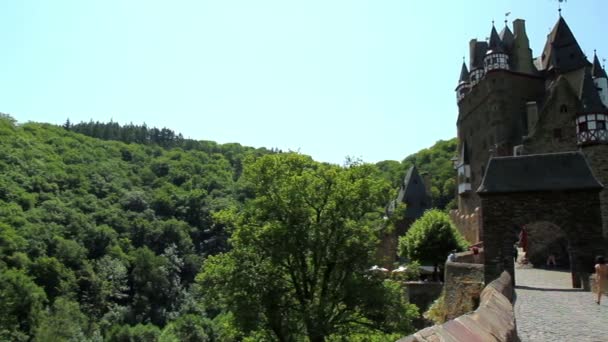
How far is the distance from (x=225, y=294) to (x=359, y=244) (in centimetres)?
582

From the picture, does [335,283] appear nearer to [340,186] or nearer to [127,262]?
[340,186]

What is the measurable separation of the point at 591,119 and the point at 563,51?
1279 centimetres

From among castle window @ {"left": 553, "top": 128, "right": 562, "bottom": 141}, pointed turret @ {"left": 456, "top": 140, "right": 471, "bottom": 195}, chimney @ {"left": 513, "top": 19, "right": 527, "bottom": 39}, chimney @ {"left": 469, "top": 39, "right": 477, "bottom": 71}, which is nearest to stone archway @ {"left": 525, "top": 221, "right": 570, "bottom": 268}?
castle window @ {"left": 553, "top": 128, "right": 562, "bottom": 141}

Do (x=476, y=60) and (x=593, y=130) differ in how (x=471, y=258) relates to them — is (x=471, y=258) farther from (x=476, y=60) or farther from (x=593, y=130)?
(x=476, y=60)

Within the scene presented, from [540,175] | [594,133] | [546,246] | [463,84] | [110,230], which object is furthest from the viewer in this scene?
[110,230]

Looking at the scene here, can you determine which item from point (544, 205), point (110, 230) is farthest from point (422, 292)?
point (110, 230)

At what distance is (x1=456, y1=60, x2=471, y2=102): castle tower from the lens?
186 ft

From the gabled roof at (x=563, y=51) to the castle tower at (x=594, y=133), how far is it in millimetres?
8967

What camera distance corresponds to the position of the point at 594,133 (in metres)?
34.6

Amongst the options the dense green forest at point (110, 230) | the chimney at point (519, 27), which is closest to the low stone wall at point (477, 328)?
the dense green forest at point (110, 230)

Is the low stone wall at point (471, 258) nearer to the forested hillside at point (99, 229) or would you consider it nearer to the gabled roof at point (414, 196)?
the gabled roof at point (414, 196)

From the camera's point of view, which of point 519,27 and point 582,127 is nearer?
point 582,127

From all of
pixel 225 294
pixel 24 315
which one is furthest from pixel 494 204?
pixel 24 315

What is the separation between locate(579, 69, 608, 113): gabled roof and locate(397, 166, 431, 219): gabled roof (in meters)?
23.2
